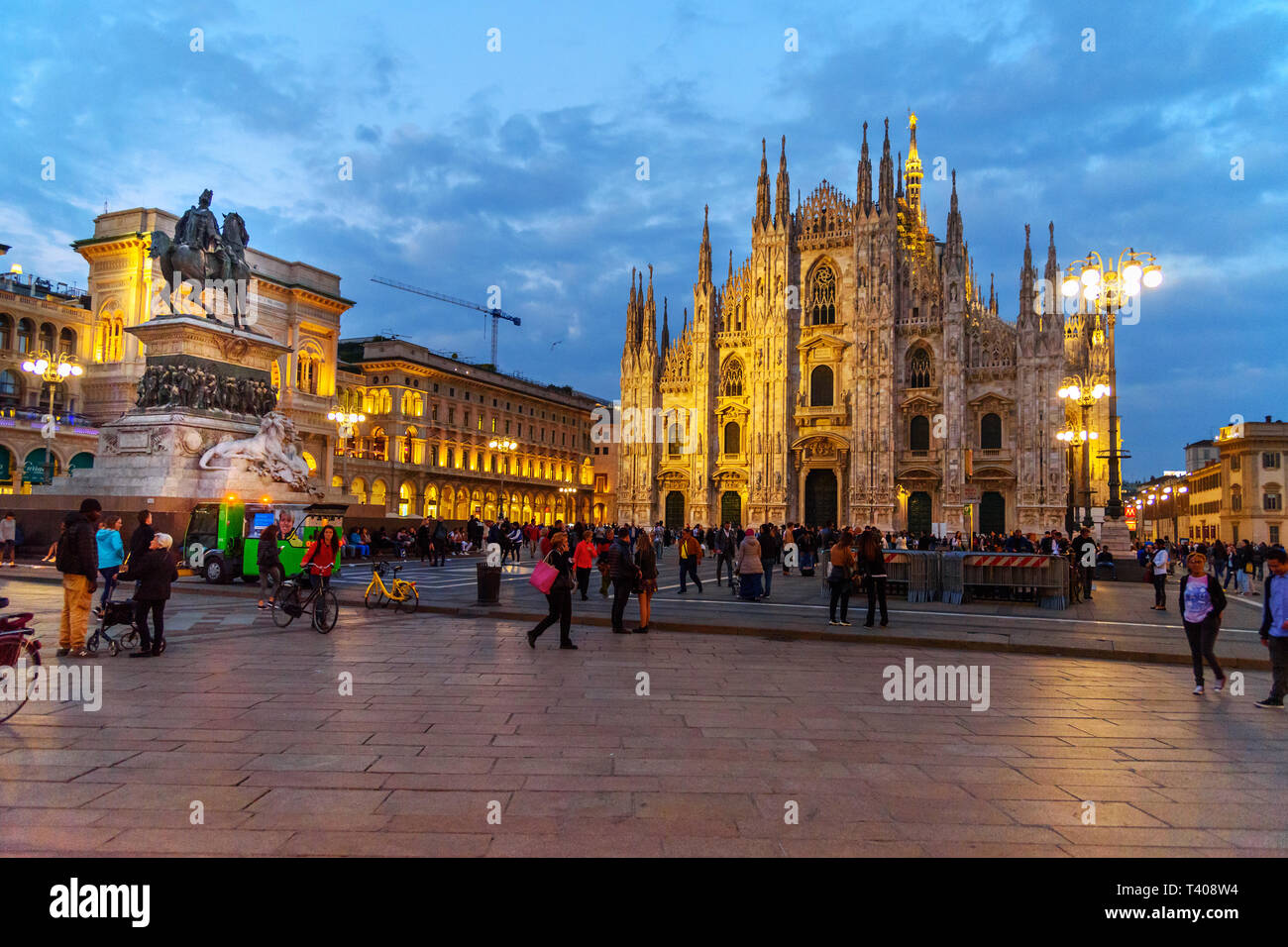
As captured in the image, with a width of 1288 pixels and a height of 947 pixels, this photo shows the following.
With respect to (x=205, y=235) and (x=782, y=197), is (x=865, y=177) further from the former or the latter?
(x=205, y=235)

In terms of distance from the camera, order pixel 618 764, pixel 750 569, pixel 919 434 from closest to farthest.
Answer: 1. pixel 618 764
2. pixel 750 569
3. pixel 919 434

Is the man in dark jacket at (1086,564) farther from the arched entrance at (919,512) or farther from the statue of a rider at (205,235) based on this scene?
the arched entrance at (919,512)

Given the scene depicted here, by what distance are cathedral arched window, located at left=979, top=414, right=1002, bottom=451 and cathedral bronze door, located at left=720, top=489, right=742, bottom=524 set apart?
14.7 meters

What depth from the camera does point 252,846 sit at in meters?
3.60

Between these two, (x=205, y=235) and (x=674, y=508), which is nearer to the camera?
(x=205, y=235)

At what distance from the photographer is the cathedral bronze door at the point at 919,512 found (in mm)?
46500

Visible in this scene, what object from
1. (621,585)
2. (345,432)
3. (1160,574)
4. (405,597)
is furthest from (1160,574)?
(345,432)

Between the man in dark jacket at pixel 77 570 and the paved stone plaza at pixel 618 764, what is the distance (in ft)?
1.40

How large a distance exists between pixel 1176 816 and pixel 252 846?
4666mm

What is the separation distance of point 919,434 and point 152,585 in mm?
44664

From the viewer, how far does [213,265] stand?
2002cm
